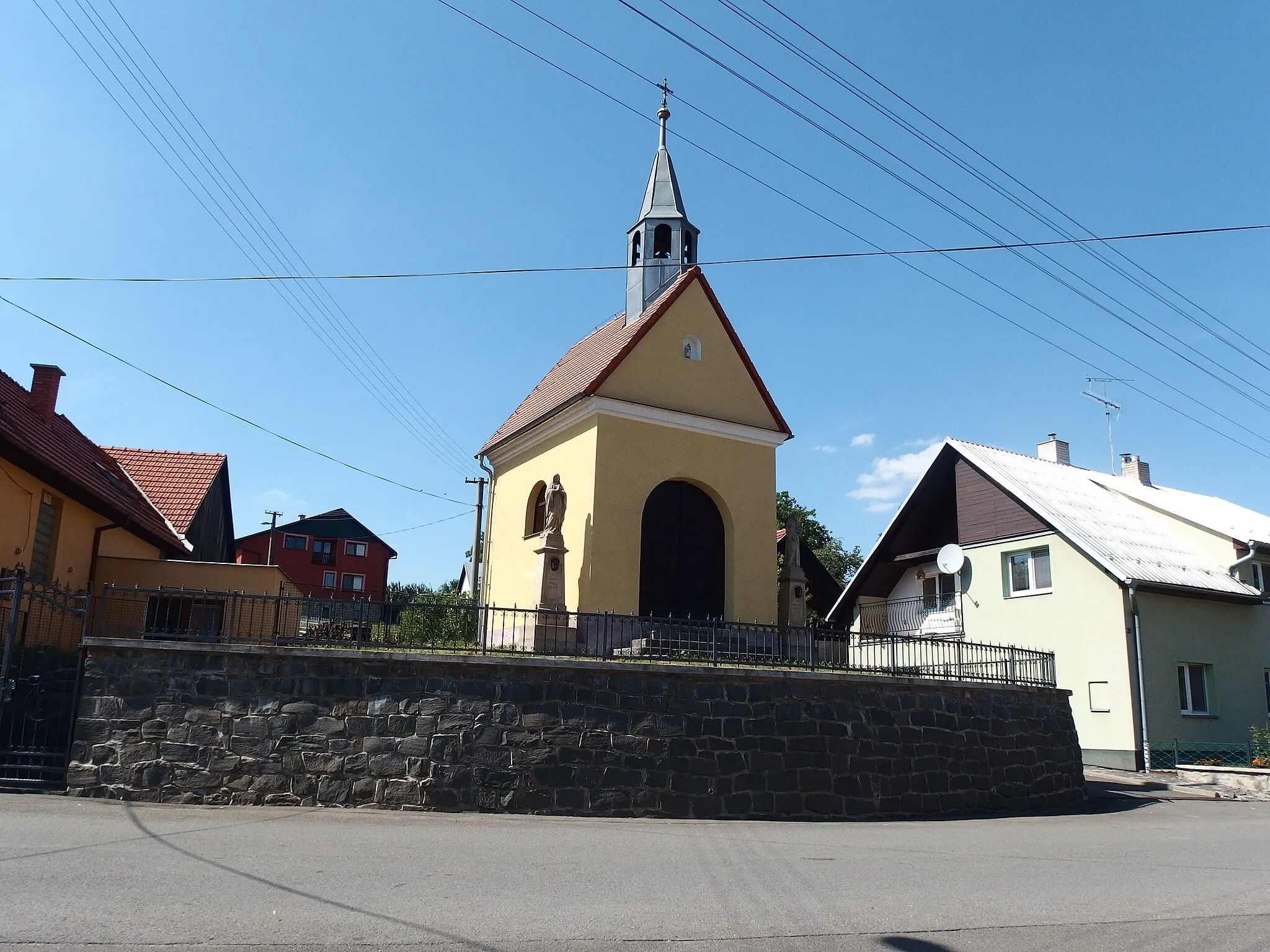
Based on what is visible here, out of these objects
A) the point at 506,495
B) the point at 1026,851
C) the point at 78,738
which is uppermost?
the point at 506,495

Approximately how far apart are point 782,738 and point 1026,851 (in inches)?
127

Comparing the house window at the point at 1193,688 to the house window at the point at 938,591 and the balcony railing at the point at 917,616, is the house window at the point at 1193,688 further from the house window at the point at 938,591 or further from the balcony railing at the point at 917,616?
the house window at the point at 938,591

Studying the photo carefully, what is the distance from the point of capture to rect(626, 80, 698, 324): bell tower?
20156 mm

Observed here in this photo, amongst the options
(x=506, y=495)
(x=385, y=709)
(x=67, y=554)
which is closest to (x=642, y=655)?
(x=385, y=709)

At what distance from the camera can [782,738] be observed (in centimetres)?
1230

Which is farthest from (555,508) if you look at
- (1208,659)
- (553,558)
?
(1208,659)

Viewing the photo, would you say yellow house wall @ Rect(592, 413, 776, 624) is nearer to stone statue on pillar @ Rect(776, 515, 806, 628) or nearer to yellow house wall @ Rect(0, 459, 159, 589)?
stone statue on pillar @ Rect(776, 515, 806, 628)

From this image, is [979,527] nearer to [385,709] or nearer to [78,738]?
[385,709]

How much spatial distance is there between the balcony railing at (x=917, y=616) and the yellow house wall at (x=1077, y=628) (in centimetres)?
91

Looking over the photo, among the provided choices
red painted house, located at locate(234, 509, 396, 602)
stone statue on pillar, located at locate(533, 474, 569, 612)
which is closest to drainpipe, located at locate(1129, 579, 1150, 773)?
stone statue on pillar, located at locate(533, 474, 569, 612)

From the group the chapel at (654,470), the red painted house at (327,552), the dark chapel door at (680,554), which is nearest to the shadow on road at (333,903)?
the chapel at (654,470)

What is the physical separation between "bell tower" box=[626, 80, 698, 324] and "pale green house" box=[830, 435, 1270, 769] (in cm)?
987

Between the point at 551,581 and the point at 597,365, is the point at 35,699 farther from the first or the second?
the point at 597,365

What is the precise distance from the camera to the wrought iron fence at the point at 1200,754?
19.6 meters
